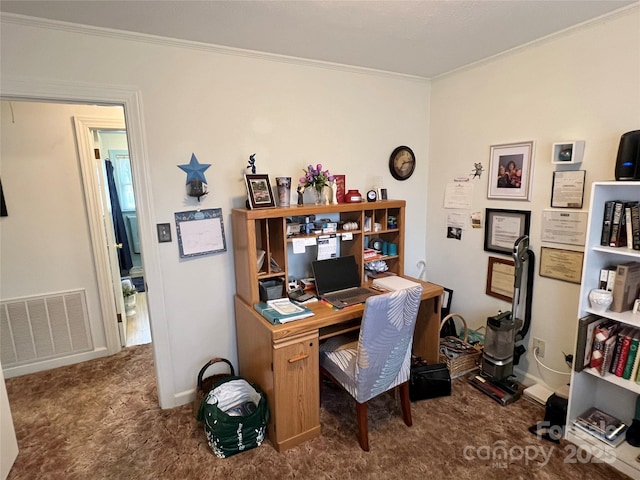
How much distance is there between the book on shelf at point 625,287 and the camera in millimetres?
1797

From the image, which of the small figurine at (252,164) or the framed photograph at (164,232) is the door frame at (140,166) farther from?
the small figurine at (252,164)

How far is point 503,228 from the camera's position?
8.48 ft

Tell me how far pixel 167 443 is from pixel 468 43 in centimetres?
314

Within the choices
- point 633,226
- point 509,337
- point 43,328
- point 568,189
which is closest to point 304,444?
point 509,337

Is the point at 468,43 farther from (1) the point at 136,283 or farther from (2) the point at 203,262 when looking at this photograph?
(1) the point at 136,283

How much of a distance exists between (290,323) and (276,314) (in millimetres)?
123

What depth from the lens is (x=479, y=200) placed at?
9.07 ft

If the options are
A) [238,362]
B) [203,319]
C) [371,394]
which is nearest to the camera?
[371,394]

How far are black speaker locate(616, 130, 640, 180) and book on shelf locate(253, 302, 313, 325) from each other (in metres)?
1.81

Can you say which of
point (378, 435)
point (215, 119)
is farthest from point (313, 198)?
point (378, 435)

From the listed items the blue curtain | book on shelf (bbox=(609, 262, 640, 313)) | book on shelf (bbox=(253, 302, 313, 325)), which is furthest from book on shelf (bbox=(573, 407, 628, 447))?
the blue curtain

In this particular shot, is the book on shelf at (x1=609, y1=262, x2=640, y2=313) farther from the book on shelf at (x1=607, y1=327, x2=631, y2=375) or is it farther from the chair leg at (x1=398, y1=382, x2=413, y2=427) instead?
the chair leg at (x1=398, y1=382, x2=413, y2=427)

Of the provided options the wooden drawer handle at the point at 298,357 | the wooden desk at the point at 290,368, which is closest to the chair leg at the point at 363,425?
the wooden desk at the point at 290,368

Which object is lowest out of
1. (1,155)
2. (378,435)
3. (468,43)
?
(378,435)
